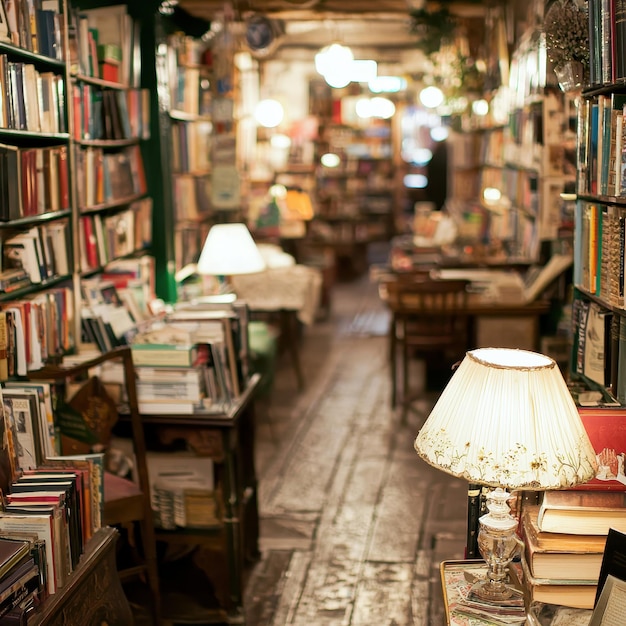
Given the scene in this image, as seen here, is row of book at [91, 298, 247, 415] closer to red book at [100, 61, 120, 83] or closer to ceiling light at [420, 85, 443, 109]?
red book at [100, 61, 120, 83]

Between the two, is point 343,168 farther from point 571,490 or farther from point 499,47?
point 571,490

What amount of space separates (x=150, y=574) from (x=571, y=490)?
1711mm

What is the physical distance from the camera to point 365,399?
21.4 ft

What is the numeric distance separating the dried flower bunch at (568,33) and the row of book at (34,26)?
1.95m

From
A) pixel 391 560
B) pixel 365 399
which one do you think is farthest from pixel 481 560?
pixel 365 399

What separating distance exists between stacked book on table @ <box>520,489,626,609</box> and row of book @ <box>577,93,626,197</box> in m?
0.98

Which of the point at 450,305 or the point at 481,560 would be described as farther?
the point at 450,305

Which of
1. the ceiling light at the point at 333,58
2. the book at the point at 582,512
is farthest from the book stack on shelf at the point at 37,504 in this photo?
the ceiling light at the point at 333,58

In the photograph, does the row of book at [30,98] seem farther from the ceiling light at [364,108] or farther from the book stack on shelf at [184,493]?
the ceiling light at [364,108]

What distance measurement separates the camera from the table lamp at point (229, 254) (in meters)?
5.22

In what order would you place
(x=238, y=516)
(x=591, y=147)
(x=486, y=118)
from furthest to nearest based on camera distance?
1. (x=486, y=118)
2. (x=238, y=516)
3. (x=591, y=147)

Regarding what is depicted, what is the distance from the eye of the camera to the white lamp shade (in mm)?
5223

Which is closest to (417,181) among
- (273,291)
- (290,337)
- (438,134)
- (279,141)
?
(438,134)

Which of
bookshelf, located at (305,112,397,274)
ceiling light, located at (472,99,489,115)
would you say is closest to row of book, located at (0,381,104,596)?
ceiling light, located at (472,99,489,115)
